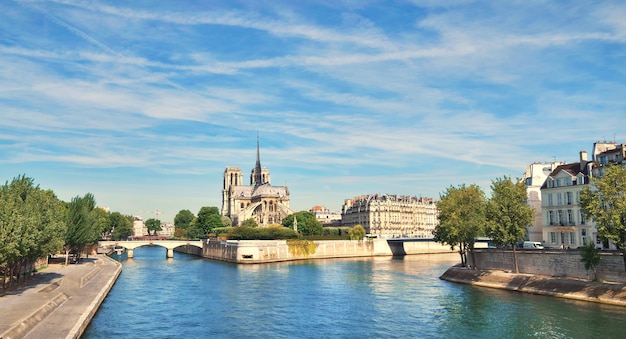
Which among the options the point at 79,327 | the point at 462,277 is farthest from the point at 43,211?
the point at 462,277

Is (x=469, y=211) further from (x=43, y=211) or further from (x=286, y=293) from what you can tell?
(x=43, y=211)

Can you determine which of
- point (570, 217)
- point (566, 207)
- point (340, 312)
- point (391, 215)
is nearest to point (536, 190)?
point (566, 207)

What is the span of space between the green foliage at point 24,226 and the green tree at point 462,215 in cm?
3806

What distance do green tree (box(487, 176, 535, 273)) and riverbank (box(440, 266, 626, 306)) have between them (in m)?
2.45

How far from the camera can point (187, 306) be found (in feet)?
140

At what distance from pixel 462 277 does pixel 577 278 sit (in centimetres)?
1365

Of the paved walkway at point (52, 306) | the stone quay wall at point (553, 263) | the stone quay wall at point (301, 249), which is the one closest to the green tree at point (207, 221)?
the stone quay wall at point (301, 249)

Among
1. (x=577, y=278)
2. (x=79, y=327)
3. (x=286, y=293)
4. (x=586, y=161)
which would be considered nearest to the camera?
(x=79, y=327)

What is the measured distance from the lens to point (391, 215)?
16200 cm

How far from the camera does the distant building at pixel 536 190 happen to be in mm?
61688

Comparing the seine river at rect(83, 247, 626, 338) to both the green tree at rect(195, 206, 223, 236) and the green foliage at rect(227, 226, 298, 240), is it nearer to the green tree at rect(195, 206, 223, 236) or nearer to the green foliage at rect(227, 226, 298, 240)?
the green foliage at rect(227, 226, 298, 240)

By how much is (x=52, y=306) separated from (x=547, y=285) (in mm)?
37072

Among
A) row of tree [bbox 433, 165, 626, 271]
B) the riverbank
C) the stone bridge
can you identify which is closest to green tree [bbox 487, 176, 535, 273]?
row of tree [bbox 433, 165, 626, 271]

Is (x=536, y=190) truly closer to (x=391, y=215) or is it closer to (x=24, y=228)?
(x=24, y=228)
